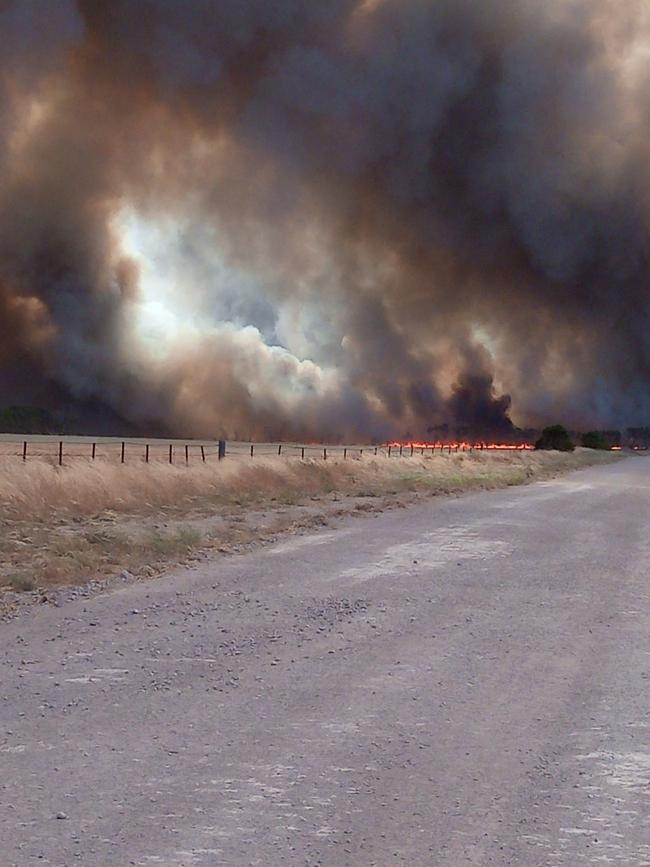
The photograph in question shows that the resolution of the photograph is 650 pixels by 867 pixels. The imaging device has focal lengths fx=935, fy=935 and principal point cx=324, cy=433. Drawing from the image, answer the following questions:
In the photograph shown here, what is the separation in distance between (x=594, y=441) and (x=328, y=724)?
12112 centimetres

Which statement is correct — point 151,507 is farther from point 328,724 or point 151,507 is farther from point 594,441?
point 594,441

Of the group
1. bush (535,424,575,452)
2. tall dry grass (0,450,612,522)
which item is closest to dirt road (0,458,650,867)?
tall dry grass (0,450,612,522)

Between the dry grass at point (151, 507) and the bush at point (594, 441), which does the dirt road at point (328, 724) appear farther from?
the bush at point (594, 441)

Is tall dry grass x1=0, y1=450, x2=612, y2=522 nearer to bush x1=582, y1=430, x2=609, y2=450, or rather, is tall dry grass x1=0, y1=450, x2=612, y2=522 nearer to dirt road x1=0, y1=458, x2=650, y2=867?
dirt road x1=0, y1=458, x2=650, y2=867

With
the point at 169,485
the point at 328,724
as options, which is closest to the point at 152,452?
the point at 169,485

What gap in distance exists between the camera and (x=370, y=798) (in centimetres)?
438

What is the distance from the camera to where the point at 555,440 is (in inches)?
3812

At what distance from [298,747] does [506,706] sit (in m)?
1.60

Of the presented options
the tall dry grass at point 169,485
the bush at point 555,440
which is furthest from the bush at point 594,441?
the tall dry grass at point 169,485

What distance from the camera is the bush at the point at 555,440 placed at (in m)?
96.2

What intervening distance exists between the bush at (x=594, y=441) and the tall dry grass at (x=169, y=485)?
92855 mm

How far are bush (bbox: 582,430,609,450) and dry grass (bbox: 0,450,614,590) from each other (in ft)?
308

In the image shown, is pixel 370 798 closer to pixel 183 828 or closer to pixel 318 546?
pixel 183 828

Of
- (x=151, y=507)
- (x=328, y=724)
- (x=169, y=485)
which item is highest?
(x=169, y=485)
